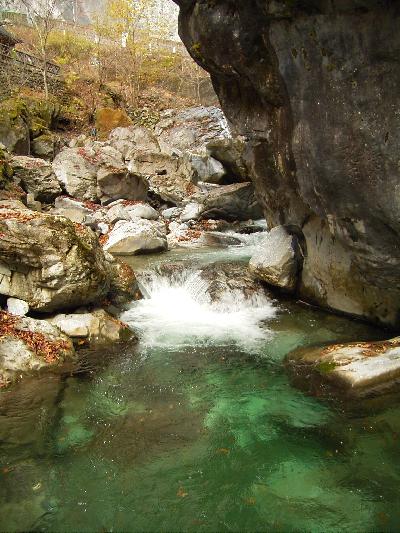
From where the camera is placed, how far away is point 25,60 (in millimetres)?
29922

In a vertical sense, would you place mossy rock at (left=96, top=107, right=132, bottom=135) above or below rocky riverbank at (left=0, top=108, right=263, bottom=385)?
above

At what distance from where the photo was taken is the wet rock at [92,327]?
8.33 metres

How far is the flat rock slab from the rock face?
1.31 m

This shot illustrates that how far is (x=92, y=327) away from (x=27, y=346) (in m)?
A: 1.53

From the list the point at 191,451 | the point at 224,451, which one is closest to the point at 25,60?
the point at 191,451

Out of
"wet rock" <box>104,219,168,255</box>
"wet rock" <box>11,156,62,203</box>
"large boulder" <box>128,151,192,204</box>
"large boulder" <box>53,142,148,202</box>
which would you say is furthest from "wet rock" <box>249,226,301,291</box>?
"large boulder" <box>128,151,192,204</box>

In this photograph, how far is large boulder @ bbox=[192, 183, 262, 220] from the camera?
19.5m

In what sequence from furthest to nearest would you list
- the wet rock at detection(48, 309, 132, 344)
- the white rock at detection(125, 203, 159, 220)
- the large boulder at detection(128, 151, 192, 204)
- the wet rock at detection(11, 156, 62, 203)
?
the large boulder at detection(128, 151, 192, 204)
the white rock at detection(125, 203, 159, 220)
the wet rock at detection(11, 156, 62, 203)
the wet rock at detection(48, 309, 132, 344)

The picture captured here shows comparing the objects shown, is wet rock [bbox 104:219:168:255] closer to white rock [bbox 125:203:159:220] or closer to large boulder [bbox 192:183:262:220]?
white rock [bbox 125:203:159:220]

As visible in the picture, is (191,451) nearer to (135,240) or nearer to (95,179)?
(135,240)

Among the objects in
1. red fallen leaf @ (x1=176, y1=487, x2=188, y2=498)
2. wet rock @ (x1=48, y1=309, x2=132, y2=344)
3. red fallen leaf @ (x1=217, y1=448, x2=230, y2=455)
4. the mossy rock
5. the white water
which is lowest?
the white water

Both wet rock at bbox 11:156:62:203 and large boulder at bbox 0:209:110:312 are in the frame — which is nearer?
large boulder at bbox 0:209:110:312

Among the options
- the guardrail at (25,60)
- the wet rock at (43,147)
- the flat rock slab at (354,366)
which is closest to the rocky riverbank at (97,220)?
the wet rock at (43,147)

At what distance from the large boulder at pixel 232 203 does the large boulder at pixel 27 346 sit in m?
12.9
